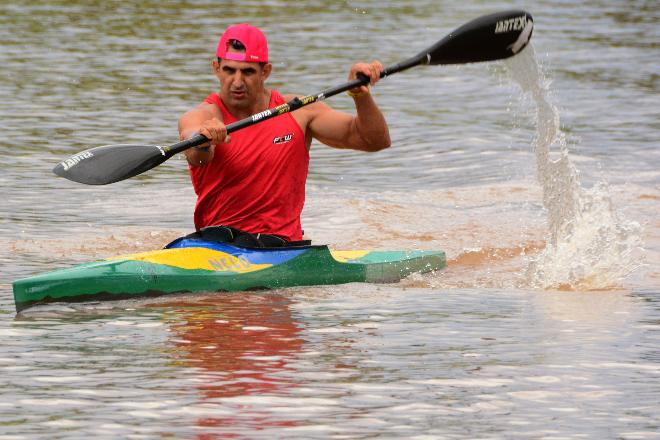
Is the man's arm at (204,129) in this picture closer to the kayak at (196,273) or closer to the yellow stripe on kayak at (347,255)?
the kayak at (196,273)

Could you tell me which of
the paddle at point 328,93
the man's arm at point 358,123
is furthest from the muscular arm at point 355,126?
the paddle at point 328,93

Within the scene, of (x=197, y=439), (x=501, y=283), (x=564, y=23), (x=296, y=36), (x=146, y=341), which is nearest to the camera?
(x=197, y=439)

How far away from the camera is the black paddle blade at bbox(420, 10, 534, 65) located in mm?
10070

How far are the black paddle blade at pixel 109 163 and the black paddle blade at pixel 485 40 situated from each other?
6.68 ft

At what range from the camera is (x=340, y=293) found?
899 cm

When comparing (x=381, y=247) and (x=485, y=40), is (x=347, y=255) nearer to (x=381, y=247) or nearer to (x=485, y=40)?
(x=381, y=247)

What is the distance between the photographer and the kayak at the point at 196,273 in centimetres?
823

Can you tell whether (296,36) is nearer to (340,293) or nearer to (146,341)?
(340,293)

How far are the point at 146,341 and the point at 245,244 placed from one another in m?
1.61

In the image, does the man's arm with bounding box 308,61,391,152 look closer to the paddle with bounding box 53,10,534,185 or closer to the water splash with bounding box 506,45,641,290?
the paddle with bounding box 53,10,534,185

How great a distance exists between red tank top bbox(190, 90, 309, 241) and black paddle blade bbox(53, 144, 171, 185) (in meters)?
0.26

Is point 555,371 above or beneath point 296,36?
beneath

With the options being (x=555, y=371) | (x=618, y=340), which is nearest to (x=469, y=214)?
(x=618, y=340)

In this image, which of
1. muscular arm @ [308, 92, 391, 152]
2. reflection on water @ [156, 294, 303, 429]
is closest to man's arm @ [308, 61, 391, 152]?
muscular arm @ [308, 92, 391, 152]
